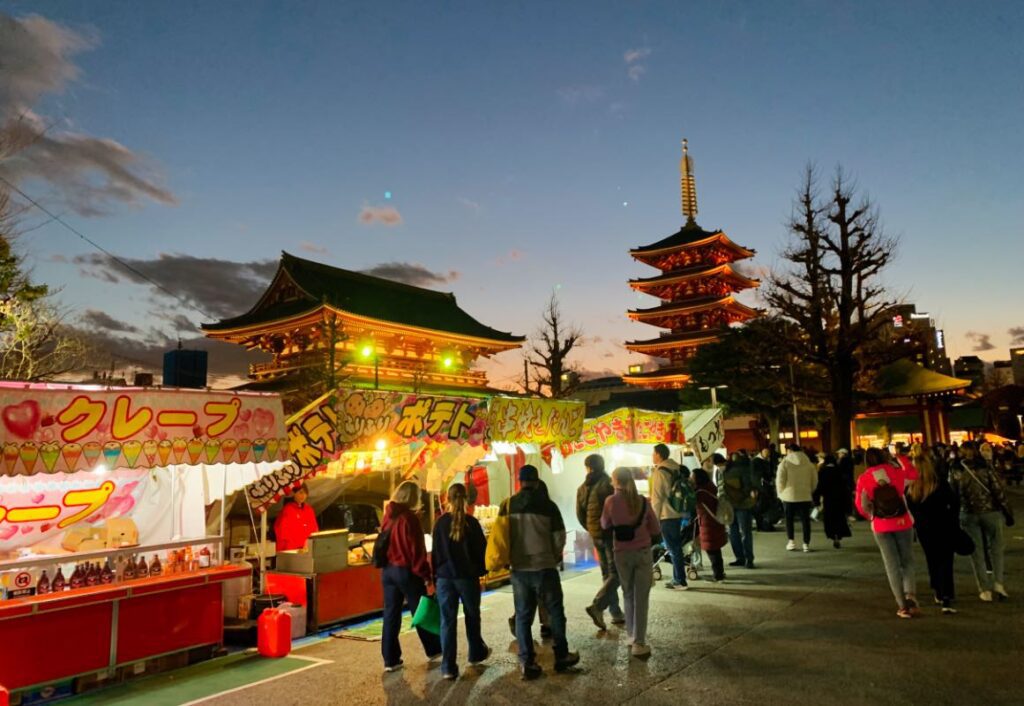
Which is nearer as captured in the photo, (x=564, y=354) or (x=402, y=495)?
(x=402, y=495)

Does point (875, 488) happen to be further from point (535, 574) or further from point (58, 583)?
point (58, 583)

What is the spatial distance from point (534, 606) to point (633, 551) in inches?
41.6

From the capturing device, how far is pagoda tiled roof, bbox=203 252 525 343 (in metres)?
34.0

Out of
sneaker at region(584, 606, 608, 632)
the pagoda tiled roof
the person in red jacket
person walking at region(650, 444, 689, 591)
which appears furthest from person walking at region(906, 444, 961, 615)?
the pagoda tiled roof

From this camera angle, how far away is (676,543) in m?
8.94

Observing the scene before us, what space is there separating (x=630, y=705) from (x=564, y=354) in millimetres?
31342

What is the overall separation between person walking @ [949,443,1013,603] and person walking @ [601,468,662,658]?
3.80 metres

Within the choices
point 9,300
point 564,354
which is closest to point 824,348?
point 564,354

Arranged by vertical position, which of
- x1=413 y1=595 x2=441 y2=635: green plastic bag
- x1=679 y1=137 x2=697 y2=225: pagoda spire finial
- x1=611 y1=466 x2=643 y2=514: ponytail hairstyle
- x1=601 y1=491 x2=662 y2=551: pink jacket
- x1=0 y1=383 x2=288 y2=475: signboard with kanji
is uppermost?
x1=679 y1=137 x2=697 y2=225: pagoda spire finial

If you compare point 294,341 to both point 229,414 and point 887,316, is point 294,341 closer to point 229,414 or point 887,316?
point 887,316

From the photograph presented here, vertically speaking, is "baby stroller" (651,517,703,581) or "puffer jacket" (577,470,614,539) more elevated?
"puffer jacket" (577,470,614,539)

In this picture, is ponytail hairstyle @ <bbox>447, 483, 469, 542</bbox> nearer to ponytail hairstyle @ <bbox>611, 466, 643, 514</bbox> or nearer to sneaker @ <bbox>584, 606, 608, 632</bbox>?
ponytail hairstyle @ <bbox>611, 466, 643, 514</bbox>

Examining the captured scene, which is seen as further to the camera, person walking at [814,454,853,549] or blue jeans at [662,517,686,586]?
person walking at [814,454,853,549]

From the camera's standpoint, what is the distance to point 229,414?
6762 mm
